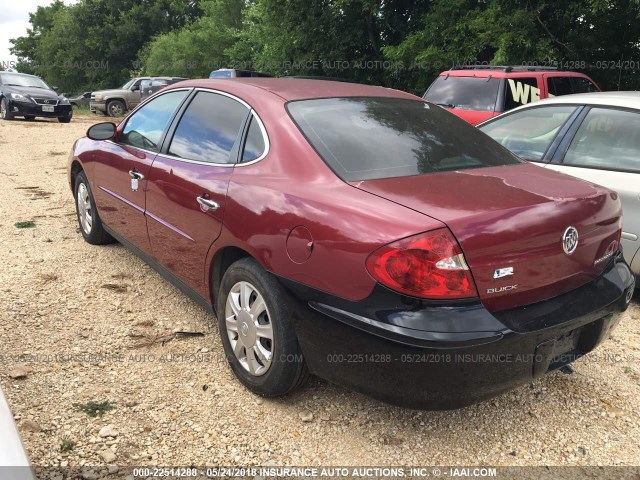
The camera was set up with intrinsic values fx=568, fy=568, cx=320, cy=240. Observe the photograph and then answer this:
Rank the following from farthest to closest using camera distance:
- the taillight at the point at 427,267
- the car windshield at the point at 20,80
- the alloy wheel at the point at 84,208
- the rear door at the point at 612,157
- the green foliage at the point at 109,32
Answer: the green foliage at the point at 109,32 → the car windshield at the point at 20,80 → the alloy wheel at the point at 84,208 → the rear door at the point at 612,157 → the taillight at the point at 427,267

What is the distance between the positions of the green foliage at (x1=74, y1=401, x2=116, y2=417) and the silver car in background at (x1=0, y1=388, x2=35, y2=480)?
1.10 metres

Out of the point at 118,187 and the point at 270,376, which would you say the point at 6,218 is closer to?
the point at 118,187

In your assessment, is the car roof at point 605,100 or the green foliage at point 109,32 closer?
the car roof at point 605,100

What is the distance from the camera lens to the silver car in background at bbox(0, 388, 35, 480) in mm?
1372

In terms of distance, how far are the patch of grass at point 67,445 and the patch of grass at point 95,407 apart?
0.66ft

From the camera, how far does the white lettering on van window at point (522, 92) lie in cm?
776

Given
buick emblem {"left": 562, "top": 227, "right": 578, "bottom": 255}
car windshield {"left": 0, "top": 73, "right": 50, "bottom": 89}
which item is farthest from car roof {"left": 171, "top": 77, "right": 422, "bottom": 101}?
car windshield {"left": 0, "top": 73, "right": 50, "bottom": 89}

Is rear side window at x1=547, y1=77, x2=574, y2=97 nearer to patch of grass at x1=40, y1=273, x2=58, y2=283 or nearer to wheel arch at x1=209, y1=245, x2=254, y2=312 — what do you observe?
wheel arch at x1=209, y1=245, x2=254, y2=312

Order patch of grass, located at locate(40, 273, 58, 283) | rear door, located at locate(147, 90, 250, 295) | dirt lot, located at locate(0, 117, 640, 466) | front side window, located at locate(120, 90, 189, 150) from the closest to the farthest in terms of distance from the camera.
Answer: dirt lot, located at locate(0, 117, 640, 466), rear door, located at locate(147, 90, 250, 295), front side window, located at locate(120, 90, 189, 150), patch of grass, located at locate(40, 273, 58, 283)

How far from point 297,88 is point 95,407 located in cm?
197

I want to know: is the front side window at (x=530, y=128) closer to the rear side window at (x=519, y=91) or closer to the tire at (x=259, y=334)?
the tire at (x=259, y=334)

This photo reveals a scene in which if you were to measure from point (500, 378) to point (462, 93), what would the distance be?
658cm

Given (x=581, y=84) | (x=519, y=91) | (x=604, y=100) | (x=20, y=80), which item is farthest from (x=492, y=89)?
(x=20, y=80)

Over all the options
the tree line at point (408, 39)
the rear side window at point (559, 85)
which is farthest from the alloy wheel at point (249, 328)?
the tree line at point (408, 39)
